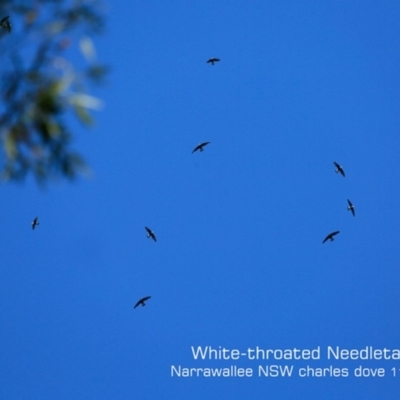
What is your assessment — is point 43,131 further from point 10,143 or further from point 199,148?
point 199,148

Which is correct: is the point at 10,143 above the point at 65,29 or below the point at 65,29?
below

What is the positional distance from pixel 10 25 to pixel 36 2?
36.0 inches

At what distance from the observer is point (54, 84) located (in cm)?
308

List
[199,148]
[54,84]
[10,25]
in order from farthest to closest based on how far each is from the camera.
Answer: [199,148]
[10,25]
[54,84]

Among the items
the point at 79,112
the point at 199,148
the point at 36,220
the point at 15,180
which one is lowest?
the point at 15,180

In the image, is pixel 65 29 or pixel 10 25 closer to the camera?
pixel 65 29

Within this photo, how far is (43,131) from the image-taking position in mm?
3164

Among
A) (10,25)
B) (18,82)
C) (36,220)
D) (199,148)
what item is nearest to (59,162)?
(18,82)

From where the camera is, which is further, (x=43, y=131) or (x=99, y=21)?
(x=99, y=21)

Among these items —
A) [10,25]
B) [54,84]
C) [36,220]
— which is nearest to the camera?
[54,84]

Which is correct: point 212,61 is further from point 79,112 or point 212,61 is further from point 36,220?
point 79,112

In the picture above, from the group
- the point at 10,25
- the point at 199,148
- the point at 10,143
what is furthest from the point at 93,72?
the point at 199,148

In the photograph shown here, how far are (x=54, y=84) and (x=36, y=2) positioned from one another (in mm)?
642

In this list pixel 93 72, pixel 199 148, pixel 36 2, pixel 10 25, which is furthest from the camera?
pixel 199 148
